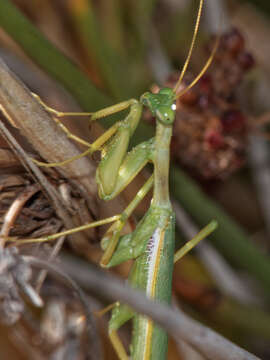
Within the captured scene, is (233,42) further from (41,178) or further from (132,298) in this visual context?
(132,298)

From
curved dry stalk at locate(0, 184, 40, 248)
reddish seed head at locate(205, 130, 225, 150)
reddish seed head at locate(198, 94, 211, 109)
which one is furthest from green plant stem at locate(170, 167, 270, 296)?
curved dry stalk at locate(0, 184, 40, 248)

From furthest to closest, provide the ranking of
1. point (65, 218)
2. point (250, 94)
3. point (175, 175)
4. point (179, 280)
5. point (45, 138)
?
point (250, 94), point (179, 280), point (175, 175), point (65, 218), point (45, 138)

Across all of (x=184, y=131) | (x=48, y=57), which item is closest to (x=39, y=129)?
(x=48, y=57)

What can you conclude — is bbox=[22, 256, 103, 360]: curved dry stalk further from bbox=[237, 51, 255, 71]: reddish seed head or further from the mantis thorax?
bbox=[237, 51, 255, 71]: reddish seed head

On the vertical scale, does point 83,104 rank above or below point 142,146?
above

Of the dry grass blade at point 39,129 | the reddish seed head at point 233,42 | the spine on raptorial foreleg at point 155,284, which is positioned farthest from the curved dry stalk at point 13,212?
the reddish seed head at point 233,42

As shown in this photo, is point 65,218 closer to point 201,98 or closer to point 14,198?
point 14,198

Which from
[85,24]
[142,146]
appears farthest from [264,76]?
[142,146]

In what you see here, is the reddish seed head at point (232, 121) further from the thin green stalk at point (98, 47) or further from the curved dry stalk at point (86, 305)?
the curved dry stalk at point (86, 305)
